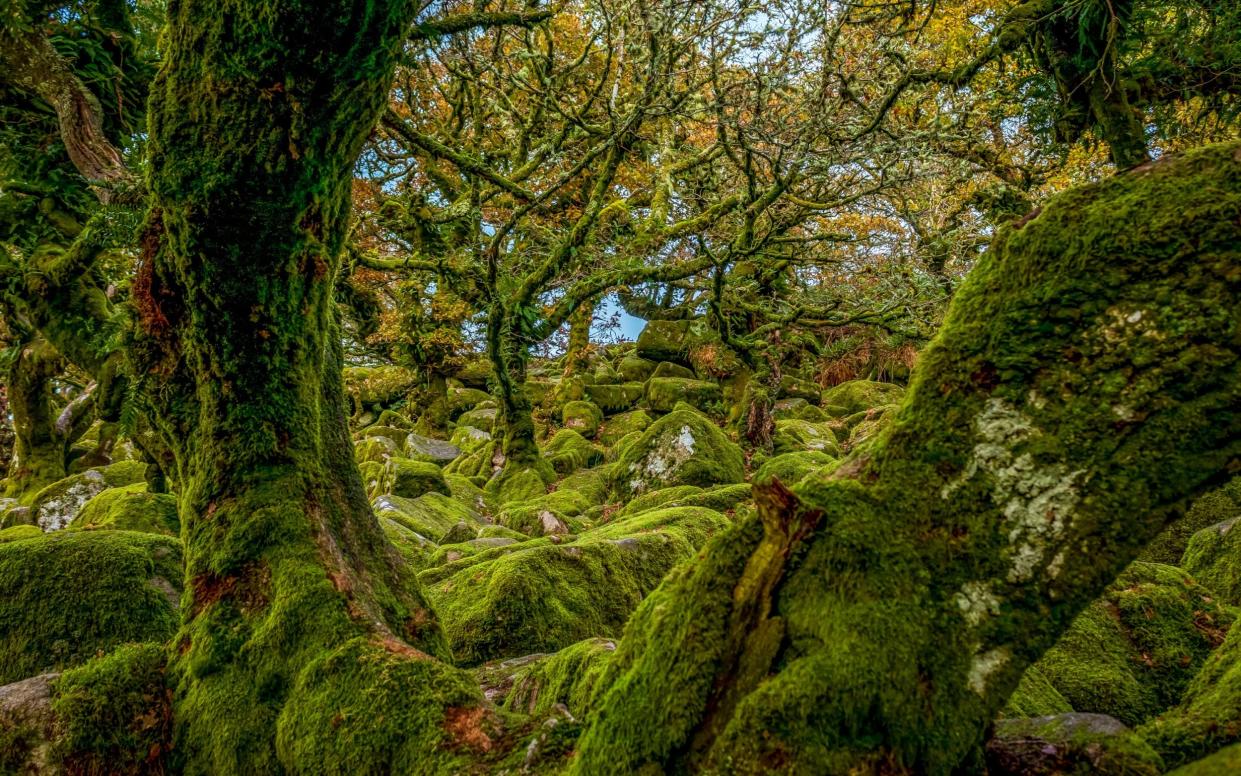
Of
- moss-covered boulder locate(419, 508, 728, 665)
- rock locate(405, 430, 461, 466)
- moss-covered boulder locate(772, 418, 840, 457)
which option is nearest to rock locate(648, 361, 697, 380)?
moss-covered boulder locate(772, 418, 840, 457)

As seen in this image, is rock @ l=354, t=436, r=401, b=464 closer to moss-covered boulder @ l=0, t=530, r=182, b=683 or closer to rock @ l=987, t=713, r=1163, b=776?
moss-covered boulder @ l=0, t=530, r=182, b=683

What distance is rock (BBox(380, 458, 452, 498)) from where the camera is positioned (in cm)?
1109

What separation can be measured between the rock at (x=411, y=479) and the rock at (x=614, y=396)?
898 cm

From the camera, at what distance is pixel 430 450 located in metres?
16.5

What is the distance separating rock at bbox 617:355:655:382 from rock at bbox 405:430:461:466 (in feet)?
24.7

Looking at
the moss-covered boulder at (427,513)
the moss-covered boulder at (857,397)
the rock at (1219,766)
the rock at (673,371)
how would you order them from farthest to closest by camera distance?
the rock at (673,371) → the moss-covered boulder at (857,397) → the moss-covered boulder at (427,513) → the rock at (1219,766)

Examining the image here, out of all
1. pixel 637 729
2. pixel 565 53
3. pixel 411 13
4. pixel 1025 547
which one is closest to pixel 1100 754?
pixel 1025 547

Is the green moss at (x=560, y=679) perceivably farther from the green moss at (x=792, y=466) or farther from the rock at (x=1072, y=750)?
the green moss at (x=792, y=466)

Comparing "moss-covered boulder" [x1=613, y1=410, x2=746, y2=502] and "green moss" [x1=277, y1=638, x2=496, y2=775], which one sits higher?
"moss-covered boulder" [x1=613, y1=410, x2=746, y2=502]

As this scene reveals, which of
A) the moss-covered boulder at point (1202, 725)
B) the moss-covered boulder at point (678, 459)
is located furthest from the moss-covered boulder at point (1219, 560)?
the moss-covered boulder at point (678, 459)

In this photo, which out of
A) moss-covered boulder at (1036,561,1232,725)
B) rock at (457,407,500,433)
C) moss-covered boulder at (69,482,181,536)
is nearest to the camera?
moss-covered boulder at (1036,561,1232,725)

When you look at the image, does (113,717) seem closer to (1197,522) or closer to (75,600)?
(75,600)

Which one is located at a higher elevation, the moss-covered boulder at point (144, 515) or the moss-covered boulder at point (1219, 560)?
the moss-covered boulder at point (144, 515)

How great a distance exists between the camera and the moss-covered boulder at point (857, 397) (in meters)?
19.6
